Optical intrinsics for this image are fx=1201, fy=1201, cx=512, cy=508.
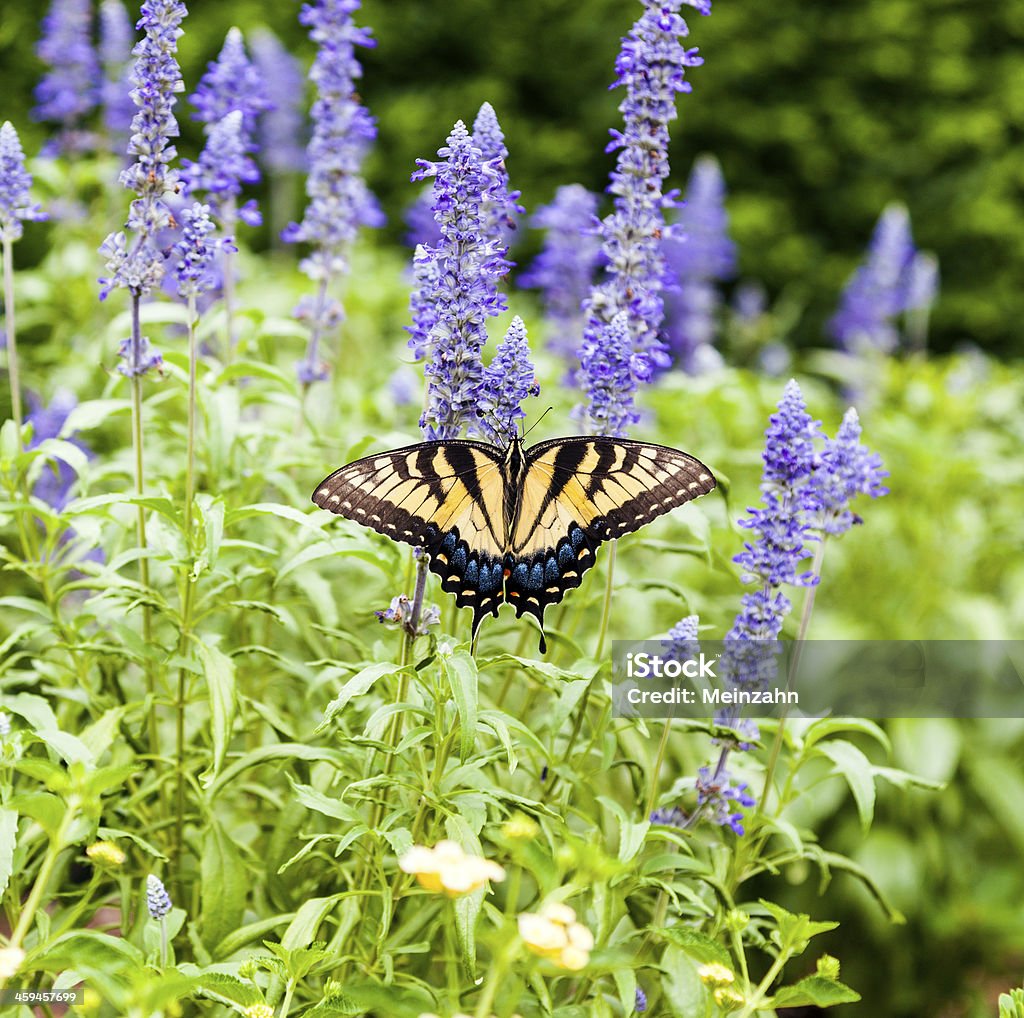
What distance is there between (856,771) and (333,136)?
2.44 m

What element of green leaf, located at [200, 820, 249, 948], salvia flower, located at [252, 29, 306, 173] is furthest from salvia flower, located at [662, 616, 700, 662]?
salvia flower, located at [252, 29, 306, 173]

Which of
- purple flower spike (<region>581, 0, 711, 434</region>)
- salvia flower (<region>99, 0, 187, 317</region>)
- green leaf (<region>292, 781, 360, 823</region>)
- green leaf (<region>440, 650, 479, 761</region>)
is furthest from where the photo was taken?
purple flower spike (<region>581, 0, 711, 434</region>)

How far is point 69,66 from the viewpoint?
4934 millimetres

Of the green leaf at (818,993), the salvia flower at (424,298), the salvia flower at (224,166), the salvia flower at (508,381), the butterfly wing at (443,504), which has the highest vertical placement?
the salvia flower at (224,166)

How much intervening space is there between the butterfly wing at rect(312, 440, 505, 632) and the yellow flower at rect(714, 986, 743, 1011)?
90 centimetres

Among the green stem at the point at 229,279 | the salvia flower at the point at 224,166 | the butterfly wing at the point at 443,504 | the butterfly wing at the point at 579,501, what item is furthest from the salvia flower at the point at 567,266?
→ the butterfly wing at the point at 443,504

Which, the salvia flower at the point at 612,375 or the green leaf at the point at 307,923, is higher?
the salvia flower at the point at 612,375

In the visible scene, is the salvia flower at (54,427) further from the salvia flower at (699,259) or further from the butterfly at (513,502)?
the salvia flower at (699,259)

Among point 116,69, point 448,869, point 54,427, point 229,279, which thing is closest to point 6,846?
point 448,869

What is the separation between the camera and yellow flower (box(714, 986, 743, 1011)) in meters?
2.15

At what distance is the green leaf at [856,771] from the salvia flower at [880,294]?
4.80 m

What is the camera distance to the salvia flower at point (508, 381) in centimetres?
246

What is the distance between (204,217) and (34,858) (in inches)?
61.2

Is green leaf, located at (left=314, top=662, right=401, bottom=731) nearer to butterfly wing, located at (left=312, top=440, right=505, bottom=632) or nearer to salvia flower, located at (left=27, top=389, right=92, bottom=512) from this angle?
butterfly wing, located at (left=312, top=440, right=505, bottom=632)
